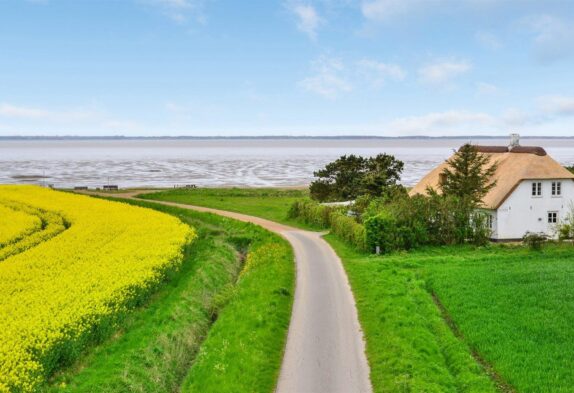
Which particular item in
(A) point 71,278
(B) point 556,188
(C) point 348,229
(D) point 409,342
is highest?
(B) point 556,188

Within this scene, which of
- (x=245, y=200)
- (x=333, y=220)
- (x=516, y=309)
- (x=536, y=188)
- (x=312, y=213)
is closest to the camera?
(x=516, y=309)

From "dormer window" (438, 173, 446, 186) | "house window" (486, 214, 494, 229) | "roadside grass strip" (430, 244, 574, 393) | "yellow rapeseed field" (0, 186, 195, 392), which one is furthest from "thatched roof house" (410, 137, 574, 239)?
"yellow rapeseed field" (0, 186, 195, 392)

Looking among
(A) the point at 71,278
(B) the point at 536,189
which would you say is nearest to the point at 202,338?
(A) the point at 71,278

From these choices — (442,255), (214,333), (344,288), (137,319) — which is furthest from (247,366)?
(442,255)

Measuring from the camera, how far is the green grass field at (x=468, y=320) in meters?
18.0

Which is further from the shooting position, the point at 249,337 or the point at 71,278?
the point at 71,278

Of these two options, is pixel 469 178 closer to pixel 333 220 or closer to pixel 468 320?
pixel 333 220

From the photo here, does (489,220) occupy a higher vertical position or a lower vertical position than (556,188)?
lower

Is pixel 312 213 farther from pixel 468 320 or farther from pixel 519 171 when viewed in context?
pixel 468 320

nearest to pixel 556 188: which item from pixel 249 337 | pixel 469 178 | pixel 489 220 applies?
pixel 489 220

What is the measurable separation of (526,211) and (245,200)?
1504 inches

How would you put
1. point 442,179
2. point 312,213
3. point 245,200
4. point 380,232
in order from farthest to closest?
1. point 245,200
2. point 312,213
3. point 442,179
4. point 380,232

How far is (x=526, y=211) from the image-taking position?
46.9 meters

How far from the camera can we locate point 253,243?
142 ft
